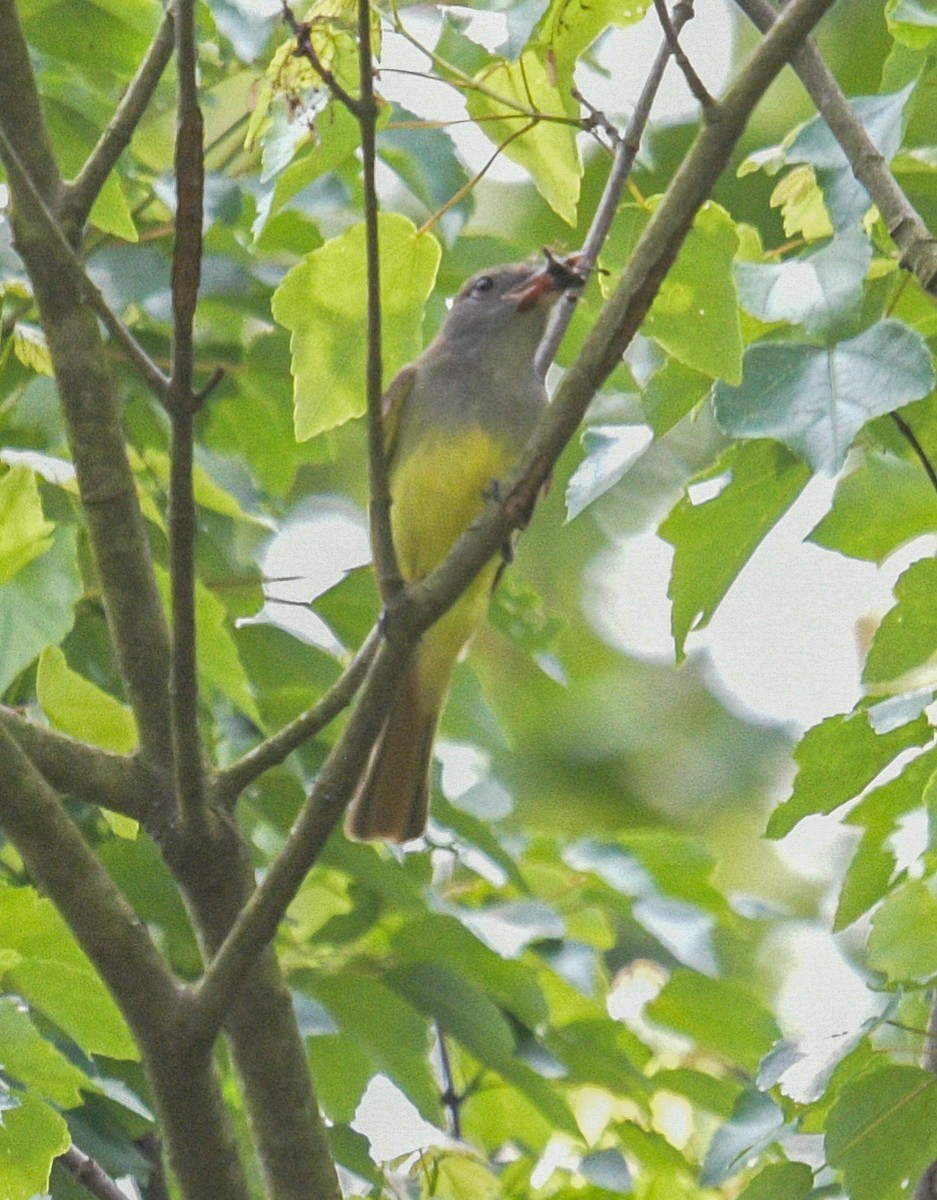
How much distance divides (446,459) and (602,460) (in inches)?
70.5

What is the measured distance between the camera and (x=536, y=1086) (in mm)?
3875

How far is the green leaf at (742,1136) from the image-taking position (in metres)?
2.97

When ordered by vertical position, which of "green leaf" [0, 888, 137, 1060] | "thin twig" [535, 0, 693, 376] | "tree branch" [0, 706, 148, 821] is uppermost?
"thin twig" [535, 0, 693, 376]

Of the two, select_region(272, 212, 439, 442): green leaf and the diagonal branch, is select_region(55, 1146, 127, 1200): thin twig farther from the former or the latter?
select_region(272, 212, 439, 442): green leaf

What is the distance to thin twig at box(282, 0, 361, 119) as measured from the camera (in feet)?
8.50

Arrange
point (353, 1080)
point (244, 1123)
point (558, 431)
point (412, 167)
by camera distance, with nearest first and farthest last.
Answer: point (558, 431)
point (412, 167)
point (353, 1080)
point (244, 1123)

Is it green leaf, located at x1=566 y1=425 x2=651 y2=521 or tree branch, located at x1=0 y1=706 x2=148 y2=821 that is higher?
green leaf, located at x1=566 y1=425 x2=651 y2=521

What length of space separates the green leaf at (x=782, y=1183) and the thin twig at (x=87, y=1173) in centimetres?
114

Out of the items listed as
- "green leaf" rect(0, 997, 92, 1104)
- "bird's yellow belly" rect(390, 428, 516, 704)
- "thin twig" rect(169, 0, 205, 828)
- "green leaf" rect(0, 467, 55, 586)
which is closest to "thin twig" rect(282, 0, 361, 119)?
"thin twig" rect(169, 0, 205, 828)

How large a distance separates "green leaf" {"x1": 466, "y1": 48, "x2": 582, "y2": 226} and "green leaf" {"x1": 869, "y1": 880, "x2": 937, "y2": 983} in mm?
1191

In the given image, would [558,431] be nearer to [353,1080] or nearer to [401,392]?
[353,1080]

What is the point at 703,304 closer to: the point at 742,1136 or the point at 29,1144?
the point at 742,1136

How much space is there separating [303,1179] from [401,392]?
236cm

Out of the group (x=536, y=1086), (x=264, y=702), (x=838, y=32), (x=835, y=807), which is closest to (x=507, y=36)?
(x=835, y=807)
